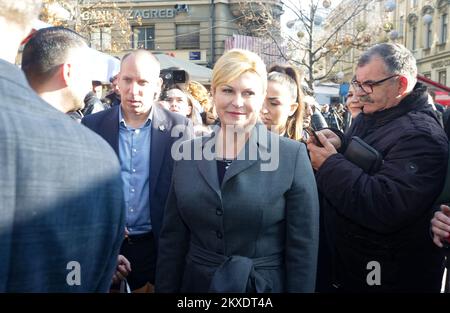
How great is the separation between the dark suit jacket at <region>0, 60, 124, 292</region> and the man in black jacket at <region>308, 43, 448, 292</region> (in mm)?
1527

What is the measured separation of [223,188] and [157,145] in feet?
3.20

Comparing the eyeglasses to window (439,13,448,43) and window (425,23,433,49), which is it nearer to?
window (439,13,448,43)

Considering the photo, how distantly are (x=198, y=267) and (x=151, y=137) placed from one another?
3.80 feet

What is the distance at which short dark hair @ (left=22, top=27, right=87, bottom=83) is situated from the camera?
1.88 m

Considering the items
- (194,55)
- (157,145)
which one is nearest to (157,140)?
(157,145)

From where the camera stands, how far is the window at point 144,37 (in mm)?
24000

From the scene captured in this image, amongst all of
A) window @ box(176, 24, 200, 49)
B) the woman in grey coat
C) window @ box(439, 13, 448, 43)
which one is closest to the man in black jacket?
the woman in grey coat

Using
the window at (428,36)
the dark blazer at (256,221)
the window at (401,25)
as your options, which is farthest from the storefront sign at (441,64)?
the dark blazer at (256,221)

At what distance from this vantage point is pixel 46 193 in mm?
1213

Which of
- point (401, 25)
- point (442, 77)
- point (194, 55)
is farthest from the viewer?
point (401, 25)

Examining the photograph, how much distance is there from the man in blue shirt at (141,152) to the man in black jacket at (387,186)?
3.43 feet

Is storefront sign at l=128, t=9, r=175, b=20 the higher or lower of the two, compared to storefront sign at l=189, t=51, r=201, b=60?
higher

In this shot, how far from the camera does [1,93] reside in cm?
116

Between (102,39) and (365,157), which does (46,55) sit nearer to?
(365,157)
